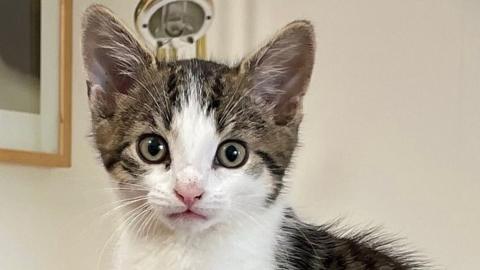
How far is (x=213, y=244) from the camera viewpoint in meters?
0.88

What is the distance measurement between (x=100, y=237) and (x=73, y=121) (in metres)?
0.26

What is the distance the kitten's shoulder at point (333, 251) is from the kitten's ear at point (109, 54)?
28 centimetres

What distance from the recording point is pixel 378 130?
132 cm

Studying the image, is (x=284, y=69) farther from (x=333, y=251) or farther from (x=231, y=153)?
(x=333, y=251)

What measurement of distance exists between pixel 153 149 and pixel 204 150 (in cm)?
6

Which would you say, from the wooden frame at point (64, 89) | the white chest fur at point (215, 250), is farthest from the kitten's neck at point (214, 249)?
the wooden frame at point (64, 89)

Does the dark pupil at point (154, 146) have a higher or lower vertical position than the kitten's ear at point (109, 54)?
lower

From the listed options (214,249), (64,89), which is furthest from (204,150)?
(64,89)

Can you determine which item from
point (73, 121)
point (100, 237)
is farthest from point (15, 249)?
point (73, 121)

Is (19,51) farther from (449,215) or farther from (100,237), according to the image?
(449,215)

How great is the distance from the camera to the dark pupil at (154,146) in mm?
837

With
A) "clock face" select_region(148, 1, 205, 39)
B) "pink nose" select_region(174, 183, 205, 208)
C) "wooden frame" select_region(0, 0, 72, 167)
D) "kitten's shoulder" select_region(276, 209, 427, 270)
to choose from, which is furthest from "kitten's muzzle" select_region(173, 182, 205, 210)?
"wooden frame" select_region(0, 0, 72, 167)

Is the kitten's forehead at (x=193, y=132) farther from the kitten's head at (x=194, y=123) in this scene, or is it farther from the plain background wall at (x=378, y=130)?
the plain background wall at (x=378, y=130)

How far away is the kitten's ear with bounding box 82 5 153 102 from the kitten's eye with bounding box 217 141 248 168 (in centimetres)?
16
